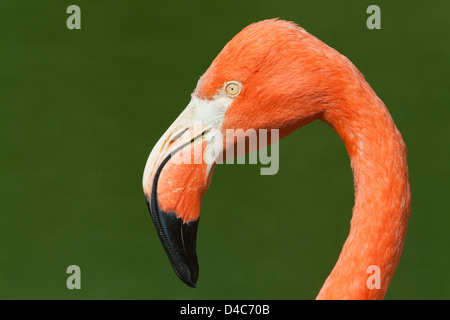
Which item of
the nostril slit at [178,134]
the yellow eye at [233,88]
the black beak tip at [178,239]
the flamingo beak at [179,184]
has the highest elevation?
the yellow eye at [233,88]

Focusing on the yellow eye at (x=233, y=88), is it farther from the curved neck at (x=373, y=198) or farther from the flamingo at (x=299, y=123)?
the curved neck at (x=373, y=198)

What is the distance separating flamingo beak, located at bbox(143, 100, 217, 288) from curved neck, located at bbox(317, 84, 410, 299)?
412 millimetres

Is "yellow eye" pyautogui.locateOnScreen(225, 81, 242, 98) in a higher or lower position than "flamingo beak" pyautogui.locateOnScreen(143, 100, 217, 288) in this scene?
higher

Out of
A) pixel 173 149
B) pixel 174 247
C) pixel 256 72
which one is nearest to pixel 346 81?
pixel 256 72

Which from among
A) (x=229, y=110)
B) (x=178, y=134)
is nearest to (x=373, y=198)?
(x=229, y=110)

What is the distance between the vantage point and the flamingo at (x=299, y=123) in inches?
64.0

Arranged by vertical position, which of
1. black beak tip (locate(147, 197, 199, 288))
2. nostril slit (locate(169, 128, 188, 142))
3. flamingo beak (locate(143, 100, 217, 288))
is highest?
nostril slit (locate(169, 128, 188, 142))

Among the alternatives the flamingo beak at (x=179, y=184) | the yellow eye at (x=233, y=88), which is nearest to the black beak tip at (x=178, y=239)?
the flamingo beak at (x=179, y=184)

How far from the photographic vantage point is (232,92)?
1.67 metres

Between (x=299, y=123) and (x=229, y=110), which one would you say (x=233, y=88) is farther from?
(x=299, y=123)

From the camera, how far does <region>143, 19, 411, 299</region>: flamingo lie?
1.63m

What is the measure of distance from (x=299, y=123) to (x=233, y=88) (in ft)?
0.74

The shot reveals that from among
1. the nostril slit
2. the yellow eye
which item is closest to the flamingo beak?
the nostril slit

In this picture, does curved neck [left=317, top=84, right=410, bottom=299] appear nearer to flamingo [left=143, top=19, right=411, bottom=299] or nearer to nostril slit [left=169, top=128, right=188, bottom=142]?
flamingo [left=143, top=19, right=411, bottom=299]
